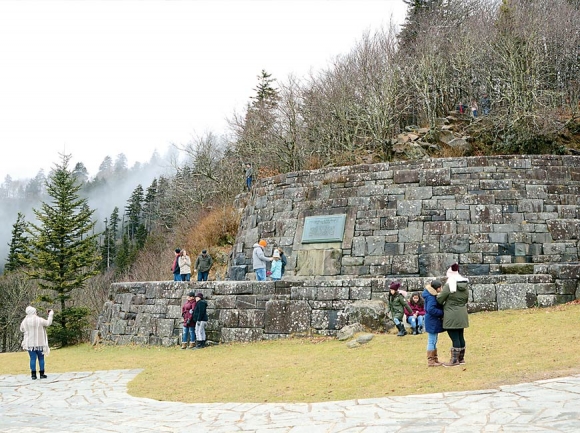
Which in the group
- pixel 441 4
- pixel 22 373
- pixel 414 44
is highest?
pixel 441 4

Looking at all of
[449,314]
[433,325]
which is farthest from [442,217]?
[449,314]

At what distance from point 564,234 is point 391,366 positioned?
29.2 ft

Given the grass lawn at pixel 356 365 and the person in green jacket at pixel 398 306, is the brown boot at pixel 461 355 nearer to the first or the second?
the grass lawn at pixel 356 365

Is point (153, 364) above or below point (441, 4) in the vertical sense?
below

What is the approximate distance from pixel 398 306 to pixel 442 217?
17.3 ft

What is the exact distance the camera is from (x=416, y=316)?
11562 millimetres

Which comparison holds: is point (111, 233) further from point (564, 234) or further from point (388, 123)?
point (564, 234)

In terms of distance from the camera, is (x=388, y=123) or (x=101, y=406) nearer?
(x=101, y=406)

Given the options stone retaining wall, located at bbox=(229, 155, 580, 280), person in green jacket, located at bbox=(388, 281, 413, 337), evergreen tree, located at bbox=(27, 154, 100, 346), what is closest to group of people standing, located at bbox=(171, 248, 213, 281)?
stone retaining wall, located at bbox=(229, 155, 580, 280)

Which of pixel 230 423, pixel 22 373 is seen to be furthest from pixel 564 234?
pixel 22 373

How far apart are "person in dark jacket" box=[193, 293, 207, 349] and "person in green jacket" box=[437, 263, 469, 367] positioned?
654 centimetres

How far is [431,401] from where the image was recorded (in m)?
6.32

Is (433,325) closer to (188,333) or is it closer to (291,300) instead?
(291,300)

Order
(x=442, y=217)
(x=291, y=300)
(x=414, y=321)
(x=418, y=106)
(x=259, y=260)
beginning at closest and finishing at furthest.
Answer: (x=414, y=321)
(x=291, y=300)
(x=259, y=260)
(x=442, y=217)
(x=418, y=106)
